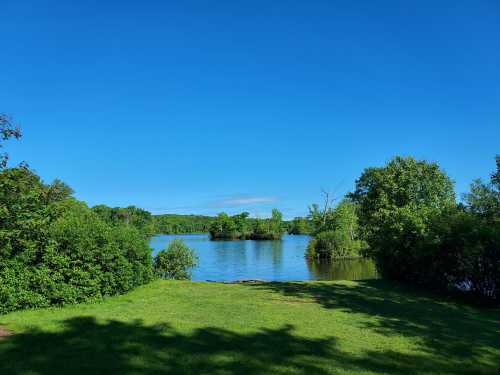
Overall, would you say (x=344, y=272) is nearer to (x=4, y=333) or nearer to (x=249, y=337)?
(x=249, y=337)

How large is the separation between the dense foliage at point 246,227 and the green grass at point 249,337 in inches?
3974

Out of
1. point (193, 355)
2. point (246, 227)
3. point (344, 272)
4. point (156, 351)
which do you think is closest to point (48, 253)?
point (156, 351)

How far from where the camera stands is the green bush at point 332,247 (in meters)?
49.7

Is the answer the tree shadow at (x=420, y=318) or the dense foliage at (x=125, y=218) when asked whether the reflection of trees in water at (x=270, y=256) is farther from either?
the tree shadow at (x=420, y=318)

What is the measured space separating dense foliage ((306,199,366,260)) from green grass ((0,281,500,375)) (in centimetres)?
3572

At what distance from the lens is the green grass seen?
5.23 m

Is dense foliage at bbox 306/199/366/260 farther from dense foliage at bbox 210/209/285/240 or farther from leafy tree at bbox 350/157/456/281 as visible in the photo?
dense foliage at bbox 210/209/285/240

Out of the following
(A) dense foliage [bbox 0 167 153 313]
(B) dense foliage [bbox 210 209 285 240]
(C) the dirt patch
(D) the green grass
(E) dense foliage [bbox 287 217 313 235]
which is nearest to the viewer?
(D) the green grass

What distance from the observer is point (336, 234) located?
50156mm

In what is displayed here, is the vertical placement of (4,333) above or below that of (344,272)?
above

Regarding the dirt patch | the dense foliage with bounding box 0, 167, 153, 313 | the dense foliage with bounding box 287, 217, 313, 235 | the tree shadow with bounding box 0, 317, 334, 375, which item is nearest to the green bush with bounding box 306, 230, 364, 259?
the dense foliage with bounding box 0, 167, 153, 313

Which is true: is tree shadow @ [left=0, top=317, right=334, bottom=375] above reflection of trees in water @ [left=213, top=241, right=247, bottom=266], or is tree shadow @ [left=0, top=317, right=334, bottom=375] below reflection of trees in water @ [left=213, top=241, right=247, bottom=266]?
above

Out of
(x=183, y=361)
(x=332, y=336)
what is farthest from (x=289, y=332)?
(x=183, y=361)

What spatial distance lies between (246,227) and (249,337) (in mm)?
118982
